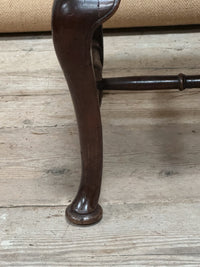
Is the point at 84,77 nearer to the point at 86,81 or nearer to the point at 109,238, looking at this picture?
the point at 86,81

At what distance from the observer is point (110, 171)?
3.07 ft

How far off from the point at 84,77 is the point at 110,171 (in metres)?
0.33

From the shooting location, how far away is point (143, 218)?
79 centimetres

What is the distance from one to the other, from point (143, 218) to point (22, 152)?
0.37 m

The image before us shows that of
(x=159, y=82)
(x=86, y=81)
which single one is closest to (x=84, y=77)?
(x=86, y=81)

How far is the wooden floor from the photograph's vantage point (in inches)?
28.4

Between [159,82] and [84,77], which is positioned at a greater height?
[84,77]

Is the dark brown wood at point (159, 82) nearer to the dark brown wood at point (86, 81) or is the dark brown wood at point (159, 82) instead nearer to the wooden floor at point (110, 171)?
the dark brown wood at point (86, 81)

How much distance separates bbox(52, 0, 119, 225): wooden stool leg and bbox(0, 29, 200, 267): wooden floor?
4 cm

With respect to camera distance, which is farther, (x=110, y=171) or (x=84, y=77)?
(x=110, y=171)

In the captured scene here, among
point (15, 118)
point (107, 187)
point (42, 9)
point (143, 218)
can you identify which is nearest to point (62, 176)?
point (107, 187)

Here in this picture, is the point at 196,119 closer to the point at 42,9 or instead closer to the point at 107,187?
the point at 107,187

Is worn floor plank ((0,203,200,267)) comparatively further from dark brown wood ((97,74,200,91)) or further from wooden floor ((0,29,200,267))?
dark brown wood ((97,74,200,91))

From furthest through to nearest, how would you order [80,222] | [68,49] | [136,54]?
[136,54] < [80,222] < [68,49]
